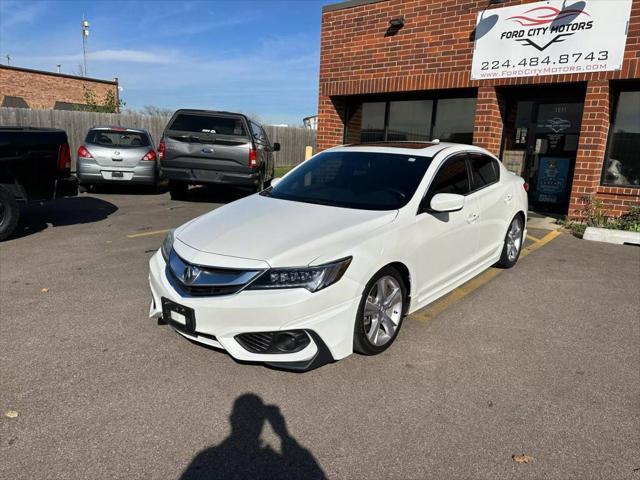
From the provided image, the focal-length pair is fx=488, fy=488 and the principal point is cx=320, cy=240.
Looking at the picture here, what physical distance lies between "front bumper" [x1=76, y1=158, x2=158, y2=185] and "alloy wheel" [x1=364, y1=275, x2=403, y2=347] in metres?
9.29

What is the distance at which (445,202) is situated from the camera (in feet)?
12.8

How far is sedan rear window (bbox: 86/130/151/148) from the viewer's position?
37.8 feet

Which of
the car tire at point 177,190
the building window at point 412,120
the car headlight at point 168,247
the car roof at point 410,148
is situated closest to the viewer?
the car headlight at point 168,247

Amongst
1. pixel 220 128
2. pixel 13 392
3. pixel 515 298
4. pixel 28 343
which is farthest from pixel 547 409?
pixel 220 128

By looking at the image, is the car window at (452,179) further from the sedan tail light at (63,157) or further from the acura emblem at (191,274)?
the sedan tail light at (63,157)

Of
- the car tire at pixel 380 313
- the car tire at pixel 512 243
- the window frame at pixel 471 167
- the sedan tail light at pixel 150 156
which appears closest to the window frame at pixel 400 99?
the sedan tail light at pixel 150 156

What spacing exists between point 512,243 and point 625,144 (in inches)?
177

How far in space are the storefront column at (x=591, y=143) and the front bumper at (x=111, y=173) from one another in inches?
357

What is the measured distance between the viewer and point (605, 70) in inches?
321

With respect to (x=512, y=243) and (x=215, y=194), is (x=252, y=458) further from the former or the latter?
(x=215, y=194)

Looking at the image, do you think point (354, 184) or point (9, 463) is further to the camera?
point (354, 184)

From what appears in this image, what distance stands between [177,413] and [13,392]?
109 centimetres

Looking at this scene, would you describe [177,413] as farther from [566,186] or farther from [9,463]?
[566,186]

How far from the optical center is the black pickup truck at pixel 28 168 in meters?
6.76
